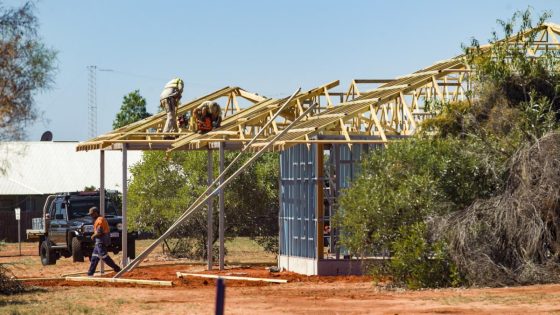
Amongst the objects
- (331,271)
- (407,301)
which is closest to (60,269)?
(331,271)

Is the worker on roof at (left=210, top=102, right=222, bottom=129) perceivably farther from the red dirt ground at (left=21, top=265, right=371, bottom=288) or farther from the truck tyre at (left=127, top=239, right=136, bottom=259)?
the truck tyre at (left=127, top=239, right=136, bottom=259)

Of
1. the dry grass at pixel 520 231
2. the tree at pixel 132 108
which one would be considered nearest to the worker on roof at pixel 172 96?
the dry grass at pixel 520 231

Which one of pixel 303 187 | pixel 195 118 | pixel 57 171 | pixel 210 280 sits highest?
pixel 57 171

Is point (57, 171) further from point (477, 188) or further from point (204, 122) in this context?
point (477, 188)

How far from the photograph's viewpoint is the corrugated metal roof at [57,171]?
6297 centimetres

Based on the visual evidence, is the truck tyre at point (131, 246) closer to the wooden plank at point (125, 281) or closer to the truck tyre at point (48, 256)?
the truck tyre at point (48, 256)

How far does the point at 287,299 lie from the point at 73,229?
14.4 m

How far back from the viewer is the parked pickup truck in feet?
114

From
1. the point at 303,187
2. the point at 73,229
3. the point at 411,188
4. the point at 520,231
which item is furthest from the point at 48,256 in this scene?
the point at 520,231

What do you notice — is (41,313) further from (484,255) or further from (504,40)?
(504,40)

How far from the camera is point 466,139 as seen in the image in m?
25.3

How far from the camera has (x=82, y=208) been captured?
121ft

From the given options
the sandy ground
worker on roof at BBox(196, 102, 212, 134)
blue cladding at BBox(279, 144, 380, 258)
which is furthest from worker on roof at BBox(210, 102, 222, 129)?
the sandy ground

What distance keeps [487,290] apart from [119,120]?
2726 inches
